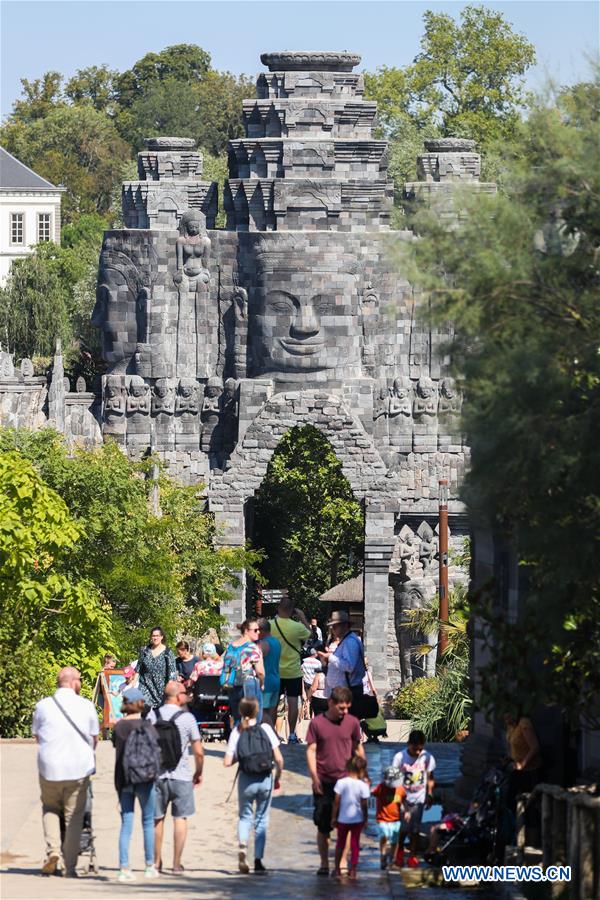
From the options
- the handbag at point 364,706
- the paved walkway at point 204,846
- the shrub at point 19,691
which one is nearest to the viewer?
the paved walkway at point 204,846

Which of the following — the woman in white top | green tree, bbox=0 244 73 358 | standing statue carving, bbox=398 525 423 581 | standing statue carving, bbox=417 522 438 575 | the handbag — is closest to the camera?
the woman in white top

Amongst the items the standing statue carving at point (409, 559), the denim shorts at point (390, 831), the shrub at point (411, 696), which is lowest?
the shrub at point (411, 696)

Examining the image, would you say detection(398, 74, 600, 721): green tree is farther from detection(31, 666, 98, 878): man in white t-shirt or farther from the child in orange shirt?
detection(31, 666, 98, 878): man in white t-shirt

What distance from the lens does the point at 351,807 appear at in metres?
19.9

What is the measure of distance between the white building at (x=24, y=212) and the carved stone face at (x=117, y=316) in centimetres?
4943

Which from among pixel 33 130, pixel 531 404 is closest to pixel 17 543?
pixel 531 404

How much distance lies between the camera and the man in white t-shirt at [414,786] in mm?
20828

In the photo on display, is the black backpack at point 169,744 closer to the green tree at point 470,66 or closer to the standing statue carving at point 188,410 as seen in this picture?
the standing statue carving at point 188,410

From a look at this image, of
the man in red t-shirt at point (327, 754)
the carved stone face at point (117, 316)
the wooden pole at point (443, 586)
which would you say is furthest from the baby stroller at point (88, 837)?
the carved stone face at point (117, 316)

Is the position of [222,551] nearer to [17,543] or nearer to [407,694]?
[407,694]

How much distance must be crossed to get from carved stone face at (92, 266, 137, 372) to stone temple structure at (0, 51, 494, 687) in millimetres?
40

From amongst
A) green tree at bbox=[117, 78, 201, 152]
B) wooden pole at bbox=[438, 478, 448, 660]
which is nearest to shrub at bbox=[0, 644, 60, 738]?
wooden pole at bbox=[438, 478, 448, 660]

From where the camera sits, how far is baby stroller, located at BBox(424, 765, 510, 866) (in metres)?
20.4

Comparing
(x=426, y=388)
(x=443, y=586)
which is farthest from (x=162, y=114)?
(x=443, y=586)
